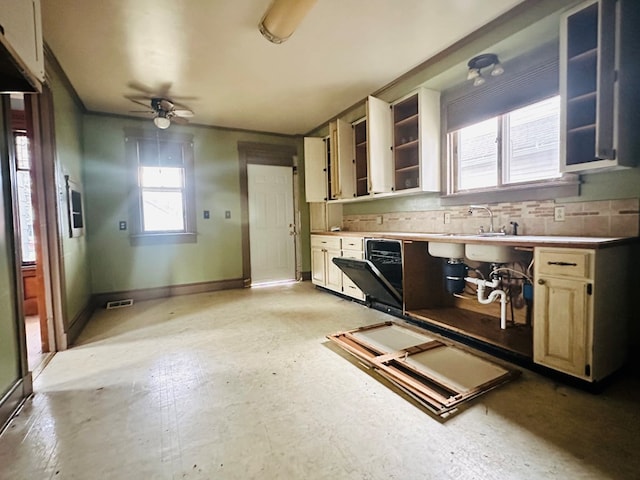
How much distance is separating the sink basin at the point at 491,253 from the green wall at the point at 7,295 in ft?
9.59

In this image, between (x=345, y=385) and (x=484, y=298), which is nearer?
(x=345, y=385)

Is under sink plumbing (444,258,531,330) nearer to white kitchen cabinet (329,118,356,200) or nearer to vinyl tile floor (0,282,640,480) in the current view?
vinyl tile floor (0,282,640,480)

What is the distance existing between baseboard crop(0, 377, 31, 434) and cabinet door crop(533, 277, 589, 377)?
9.79 feet

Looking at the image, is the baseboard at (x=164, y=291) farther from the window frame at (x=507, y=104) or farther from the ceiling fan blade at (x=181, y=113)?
the window frame at (x=507, y=104)

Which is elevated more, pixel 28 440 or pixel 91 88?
pixel 91 88

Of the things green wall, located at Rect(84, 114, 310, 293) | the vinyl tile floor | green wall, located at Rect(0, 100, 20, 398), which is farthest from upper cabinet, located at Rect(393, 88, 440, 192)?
green wall, located at Rect(0, 100, 20, 398)

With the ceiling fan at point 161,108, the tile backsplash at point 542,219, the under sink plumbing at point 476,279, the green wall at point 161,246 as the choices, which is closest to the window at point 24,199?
the green wall at point 161,246

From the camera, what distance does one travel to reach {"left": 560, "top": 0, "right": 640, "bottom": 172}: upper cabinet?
171cm

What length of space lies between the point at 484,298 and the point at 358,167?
90.1 inches

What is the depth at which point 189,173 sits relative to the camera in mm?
4441

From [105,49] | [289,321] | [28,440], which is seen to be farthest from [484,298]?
[105,49]

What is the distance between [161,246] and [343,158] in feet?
9.36

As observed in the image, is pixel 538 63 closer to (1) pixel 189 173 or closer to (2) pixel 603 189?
(2) pixel 603 189

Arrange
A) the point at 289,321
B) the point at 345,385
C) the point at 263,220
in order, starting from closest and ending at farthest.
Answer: the point at 345,385 < the point at 289,321 < the point at 263,220
